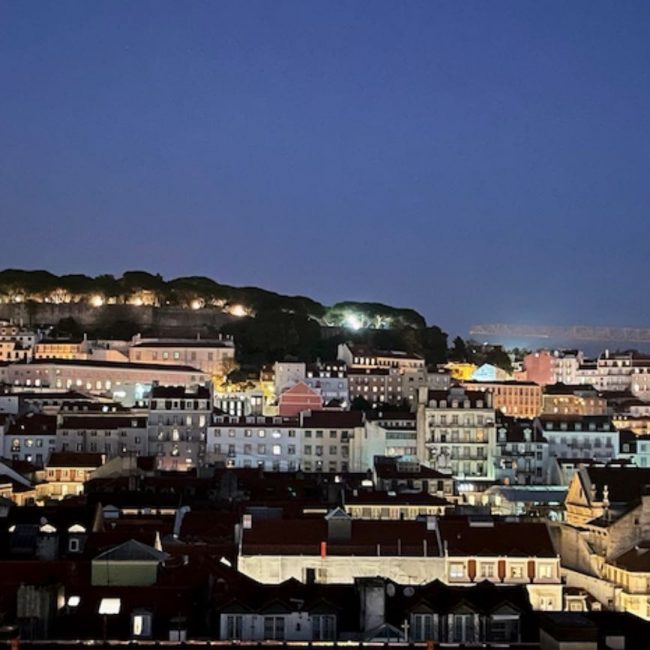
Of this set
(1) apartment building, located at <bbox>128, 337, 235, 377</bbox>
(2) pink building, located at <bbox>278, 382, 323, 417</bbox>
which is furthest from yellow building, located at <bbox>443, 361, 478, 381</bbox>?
(2) pink building, located at <bbox>278, 382, 323, 417</bbox>

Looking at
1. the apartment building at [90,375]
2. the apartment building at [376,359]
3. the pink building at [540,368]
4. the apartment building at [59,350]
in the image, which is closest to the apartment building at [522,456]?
the apartment building at [90,375]

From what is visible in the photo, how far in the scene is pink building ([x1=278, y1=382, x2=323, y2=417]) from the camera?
79062 millimetres

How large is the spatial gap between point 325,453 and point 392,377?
108 feet

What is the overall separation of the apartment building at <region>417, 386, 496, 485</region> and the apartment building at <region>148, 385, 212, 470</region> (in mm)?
11117

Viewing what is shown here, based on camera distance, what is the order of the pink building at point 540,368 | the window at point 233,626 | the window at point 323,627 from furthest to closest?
1. the pink building at point 540,368
2. the window at point 233,626
3. the window at point 323,627

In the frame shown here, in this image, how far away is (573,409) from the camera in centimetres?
9719

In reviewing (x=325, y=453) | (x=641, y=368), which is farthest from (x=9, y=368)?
(x=641, y=368)

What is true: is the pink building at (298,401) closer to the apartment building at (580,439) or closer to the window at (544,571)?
the apartment building at (580,439)

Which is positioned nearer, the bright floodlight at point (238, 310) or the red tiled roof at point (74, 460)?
the red tiled roof at point (74, 460)

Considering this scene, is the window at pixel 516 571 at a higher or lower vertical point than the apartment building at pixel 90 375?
lower

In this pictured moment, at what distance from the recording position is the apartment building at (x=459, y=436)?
6300 cm

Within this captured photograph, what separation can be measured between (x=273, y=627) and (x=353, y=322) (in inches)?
4434

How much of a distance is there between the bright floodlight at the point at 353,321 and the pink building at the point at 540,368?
696 inches

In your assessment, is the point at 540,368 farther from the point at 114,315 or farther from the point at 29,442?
the point at 29,442
